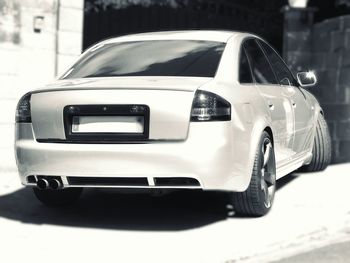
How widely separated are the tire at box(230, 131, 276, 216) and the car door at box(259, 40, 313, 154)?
0.93 meters

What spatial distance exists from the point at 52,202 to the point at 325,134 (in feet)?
11.5

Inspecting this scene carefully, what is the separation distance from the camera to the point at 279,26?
12.4 meters

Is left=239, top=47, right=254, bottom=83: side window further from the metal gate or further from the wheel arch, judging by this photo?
the metal gate

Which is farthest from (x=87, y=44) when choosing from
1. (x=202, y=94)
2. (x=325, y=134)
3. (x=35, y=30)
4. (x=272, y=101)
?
(x=202, y=94)

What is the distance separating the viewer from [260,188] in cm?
547

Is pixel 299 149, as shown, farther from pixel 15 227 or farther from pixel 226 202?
pixel 15 227

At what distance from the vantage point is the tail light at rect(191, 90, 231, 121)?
4824 mm

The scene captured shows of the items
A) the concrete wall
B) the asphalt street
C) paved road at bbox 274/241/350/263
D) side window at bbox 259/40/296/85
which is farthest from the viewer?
the concrete wall

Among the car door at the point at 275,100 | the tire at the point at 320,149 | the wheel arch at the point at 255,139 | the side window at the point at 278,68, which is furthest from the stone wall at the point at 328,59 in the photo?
the wheel arch at the point at 255,139

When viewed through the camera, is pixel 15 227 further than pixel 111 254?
Yes

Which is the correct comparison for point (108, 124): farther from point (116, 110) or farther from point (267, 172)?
point (267, 172)

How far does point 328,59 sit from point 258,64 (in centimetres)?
353

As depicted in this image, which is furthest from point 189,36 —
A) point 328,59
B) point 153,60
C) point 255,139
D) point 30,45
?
point 328,59

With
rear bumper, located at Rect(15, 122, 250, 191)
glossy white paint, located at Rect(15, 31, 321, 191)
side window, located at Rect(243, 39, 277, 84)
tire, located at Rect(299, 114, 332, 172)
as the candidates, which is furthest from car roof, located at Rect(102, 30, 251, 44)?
tire, located at Rect(299, 114, 332, 172)
